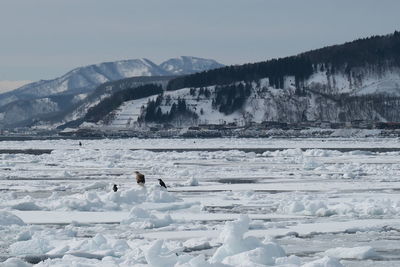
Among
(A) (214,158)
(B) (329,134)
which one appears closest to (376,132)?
(B) (329,134)

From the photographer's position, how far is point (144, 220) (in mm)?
18125

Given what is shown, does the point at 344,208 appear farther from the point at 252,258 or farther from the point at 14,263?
the point at 14,263

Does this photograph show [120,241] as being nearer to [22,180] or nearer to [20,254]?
[20,254]

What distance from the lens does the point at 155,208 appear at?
70.4 feet

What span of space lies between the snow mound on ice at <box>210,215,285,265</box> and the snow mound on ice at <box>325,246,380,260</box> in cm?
103

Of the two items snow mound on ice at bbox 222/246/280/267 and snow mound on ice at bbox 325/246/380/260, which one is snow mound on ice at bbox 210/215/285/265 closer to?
snow mound on ice at bbox 222/246/280/267

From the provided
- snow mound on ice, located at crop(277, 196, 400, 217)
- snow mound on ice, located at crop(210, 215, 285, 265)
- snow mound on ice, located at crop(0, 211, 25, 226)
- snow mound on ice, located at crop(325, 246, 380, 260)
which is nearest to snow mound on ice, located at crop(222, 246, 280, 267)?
snow mound on ice, located at crop(210, 215, 285, 265)

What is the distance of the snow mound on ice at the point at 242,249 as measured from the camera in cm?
1284

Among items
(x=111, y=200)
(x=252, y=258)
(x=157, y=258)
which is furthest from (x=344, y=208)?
(x=157, y=258)

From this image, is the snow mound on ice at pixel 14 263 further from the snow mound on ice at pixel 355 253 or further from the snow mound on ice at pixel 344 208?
the snow mound on ice at pixel 344 208

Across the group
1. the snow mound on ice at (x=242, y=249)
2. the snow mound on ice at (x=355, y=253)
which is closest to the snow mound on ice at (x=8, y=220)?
the snow mound on ice at (x=242, y=249)

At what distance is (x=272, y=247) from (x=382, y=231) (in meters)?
4.30

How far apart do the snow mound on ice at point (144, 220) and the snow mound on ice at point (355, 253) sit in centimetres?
488

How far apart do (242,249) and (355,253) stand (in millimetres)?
1991
